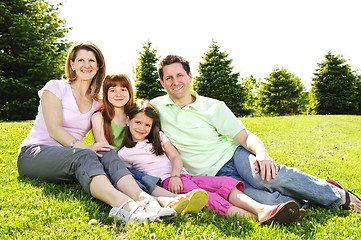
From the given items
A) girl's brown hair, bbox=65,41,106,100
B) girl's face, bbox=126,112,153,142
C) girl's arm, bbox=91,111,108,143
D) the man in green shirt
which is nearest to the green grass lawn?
the man in green shirt

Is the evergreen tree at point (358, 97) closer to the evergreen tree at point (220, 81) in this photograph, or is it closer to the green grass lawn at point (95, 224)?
the evergreen tree at point (220, 81)

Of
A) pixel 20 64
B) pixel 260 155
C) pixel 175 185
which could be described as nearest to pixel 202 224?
pixel 175 185

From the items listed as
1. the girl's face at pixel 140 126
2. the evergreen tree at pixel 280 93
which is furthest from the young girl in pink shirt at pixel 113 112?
the evergreen tree at pixel 280 93

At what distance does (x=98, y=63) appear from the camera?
4.04 meters

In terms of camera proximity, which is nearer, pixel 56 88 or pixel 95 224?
pixel 95 224

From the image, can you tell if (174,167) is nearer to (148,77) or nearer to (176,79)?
(176,79)

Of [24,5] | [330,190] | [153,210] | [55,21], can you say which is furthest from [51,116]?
[55,21]

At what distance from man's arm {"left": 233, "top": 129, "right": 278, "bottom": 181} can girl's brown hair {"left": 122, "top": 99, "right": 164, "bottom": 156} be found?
3.44ft

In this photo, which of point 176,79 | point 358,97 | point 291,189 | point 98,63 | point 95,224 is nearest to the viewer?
point 95,224

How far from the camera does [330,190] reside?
10.1 ft

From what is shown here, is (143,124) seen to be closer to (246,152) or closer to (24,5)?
(246,152)

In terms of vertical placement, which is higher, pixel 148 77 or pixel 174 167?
pixel 148 77

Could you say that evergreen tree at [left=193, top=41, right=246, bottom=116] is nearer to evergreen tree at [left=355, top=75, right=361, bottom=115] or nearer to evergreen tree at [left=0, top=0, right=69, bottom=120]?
evergreen tree at [left=355, top=75, right=361, bottom=115]

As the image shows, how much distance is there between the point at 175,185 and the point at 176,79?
56.0 inches
